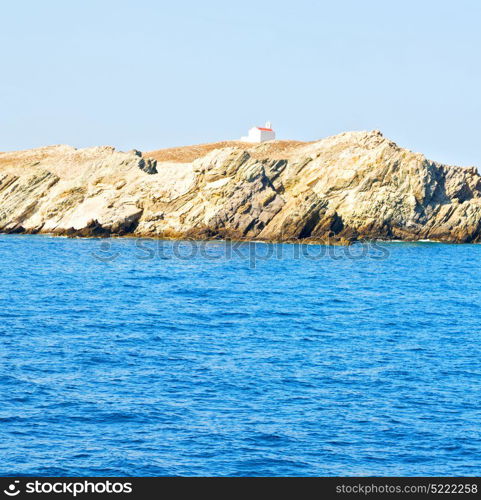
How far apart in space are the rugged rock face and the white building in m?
34.8

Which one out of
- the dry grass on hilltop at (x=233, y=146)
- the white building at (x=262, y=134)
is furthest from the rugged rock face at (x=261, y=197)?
the white building at (x=262, y=134)

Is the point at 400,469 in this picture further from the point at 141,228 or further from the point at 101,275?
the point at 141,228

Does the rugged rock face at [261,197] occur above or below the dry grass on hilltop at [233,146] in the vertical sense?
below

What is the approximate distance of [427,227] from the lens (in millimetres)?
118375

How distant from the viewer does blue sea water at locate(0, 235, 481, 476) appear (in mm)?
25188

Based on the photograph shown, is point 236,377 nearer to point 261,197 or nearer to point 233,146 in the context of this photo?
point 261,197

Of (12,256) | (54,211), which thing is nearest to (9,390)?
(12,256)

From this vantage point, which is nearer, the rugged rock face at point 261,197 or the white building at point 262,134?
the rugged rock face at point 261,197

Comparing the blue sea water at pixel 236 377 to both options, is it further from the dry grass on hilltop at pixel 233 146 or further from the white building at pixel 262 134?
the white building at pixel 262 134

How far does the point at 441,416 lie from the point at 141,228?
86.3 m

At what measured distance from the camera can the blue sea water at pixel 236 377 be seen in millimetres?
25188

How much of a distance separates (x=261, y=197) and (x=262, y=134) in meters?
57.8

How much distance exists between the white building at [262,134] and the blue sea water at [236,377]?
95418 mm

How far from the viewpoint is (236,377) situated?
3441cm
